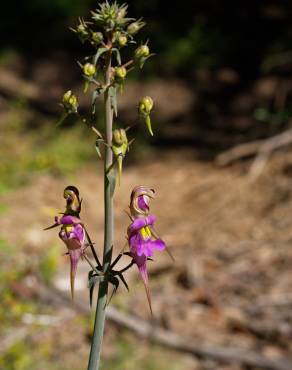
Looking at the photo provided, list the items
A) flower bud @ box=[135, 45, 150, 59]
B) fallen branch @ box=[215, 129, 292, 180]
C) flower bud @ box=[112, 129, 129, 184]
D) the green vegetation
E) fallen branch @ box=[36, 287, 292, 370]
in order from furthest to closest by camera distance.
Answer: the green vegetation → fallen branch @ box=[215, 129, 292, 180] → fallen branch @ box=[36, 287, 292, 370] → flower bud @ box=[135, 45, 150, 59] → flower bud @ box=[112, 129, 129, 184]

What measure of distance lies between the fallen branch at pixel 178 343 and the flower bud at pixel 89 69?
2.57 meters

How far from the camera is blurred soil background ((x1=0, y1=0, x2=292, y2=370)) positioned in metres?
4.81

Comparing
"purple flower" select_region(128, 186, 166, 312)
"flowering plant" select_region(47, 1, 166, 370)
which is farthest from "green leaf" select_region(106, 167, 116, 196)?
"purple flower" select_region(128, 186, 166, 312)

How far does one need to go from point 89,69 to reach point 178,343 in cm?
301

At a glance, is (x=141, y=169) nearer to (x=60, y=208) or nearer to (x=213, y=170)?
(x=213, y=170)

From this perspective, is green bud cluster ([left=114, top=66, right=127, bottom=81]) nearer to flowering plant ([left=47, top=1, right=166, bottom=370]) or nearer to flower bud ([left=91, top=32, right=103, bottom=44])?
flowering plant ([left=47, top=1, right=166, bottom=370])

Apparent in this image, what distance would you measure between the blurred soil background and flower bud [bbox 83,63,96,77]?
5.68ft

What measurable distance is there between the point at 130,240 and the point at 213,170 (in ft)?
20.4

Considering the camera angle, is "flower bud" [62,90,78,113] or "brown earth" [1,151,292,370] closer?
"flower bud" [62,90,78,113]

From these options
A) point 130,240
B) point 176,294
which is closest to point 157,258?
point 176,294

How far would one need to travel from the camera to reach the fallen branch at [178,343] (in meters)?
4.35

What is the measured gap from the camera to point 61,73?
39.2ft

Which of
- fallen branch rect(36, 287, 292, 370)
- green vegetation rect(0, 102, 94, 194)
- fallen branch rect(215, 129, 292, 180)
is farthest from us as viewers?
green vegetation rect(0, 102, 94, 194)

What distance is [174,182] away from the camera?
8133 millimetres
